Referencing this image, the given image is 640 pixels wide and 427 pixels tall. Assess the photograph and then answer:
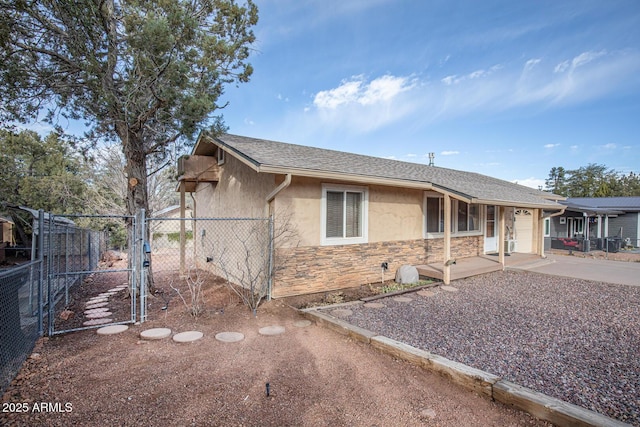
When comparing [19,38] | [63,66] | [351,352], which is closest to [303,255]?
[351,352]

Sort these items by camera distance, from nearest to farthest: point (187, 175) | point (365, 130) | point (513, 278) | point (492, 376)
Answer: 1. point (492, 376)
2. point (187, 175)
3. point (513, 278)
4. point (365, 130)

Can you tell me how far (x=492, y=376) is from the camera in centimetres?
334

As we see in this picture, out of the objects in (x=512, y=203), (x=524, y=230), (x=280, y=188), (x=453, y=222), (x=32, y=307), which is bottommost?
(x=32, y=307)

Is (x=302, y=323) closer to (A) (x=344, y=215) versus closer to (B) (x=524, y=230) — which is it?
(A) (x=344, y=215)

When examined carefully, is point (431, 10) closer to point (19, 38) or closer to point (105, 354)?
point (19, 38)

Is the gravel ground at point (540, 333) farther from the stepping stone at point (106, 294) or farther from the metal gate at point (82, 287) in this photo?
the stepping stone at point (106, 294)

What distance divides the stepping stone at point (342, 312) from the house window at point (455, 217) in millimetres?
5145

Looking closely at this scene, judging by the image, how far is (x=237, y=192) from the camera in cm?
864

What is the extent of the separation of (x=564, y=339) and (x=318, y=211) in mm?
5083

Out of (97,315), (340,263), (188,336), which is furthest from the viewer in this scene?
(340,263)

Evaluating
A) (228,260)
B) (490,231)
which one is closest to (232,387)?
(228,260)

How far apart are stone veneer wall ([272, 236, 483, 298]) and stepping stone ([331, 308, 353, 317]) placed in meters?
1.29

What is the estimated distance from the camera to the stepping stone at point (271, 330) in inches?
199

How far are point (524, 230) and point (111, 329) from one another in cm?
1686
